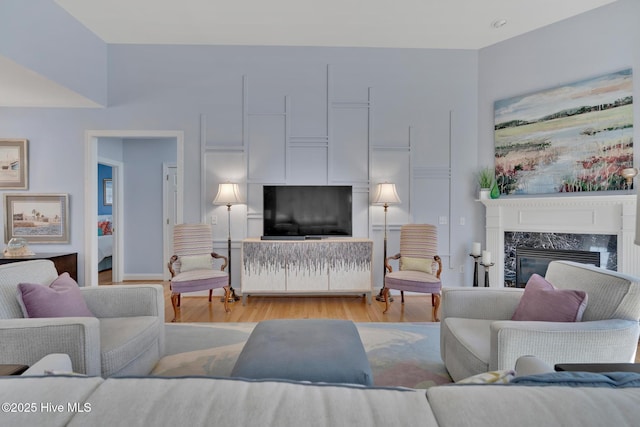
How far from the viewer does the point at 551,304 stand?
1.65m

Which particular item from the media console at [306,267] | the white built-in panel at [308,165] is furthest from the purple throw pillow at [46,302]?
the white built-in panel at [308,165]

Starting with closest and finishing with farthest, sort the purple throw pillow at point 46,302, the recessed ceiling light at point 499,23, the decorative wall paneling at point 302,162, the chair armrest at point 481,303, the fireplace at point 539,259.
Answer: the purple throw pillow at point 46,302
the chair armrest at point 481,303
the fireplace at point 539,259
the recessed ceiling light at point 499,23
the decorative wall paneling at point 302,162

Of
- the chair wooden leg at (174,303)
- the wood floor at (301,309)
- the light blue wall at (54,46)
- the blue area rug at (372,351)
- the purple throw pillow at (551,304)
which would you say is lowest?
the wood floor at (301,309)

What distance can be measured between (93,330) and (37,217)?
3584 mm

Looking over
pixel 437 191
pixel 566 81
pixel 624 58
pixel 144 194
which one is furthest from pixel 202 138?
pixel 624 58

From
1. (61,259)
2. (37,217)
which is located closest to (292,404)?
(61,259)

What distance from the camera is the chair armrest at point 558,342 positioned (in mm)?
1435

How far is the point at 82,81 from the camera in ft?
12.0

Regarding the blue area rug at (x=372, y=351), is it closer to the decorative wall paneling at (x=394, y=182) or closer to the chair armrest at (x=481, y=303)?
the chair armrest at (x=481, y=303)

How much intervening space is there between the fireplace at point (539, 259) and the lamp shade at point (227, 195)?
3.63 meters

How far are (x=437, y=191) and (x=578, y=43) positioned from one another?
219cm

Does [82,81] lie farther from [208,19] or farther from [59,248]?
[59,248]

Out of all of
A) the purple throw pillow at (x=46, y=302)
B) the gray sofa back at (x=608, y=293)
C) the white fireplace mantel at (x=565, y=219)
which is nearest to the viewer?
the gray sofa back at (x=608, y=293)

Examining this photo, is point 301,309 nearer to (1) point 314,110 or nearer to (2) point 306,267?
(2) point 306,267
